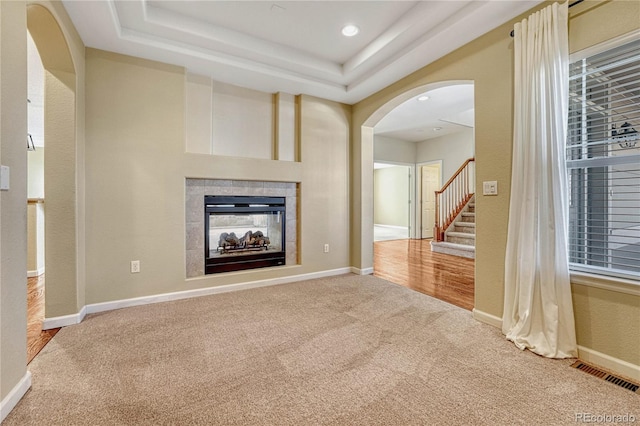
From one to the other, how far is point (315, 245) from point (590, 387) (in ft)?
9.67

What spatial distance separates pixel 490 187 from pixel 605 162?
2.36 feet

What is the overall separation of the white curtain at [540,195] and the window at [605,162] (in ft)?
0.52

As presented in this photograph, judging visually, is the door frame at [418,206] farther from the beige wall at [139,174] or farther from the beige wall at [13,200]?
the beige wall at [13,200]

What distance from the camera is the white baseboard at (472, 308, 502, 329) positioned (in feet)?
7.77

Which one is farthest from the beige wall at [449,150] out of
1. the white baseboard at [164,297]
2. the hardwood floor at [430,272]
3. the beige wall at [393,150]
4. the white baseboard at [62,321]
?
the white baseboard at [62,321]

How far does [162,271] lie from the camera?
303cm

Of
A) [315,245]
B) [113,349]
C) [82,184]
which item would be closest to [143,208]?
[82,184]

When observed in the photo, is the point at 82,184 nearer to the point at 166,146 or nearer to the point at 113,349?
the point at 166,146

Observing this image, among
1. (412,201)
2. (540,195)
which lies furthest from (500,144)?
(412,201)

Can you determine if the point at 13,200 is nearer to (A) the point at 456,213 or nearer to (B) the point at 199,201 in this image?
(B) the point at 199,201

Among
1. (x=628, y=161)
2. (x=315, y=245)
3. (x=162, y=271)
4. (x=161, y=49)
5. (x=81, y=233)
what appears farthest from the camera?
(x=315, y=245)

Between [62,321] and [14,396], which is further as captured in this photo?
[62,321]

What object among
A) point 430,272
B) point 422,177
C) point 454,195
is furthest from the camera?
point 422,177

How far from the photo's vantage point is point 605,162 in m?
1.86
